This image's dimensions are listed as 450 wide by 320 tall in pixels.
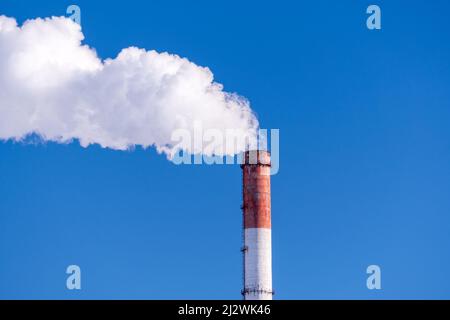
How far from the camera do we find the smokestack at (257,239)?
62.3m

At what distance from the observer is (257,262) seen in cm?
6247

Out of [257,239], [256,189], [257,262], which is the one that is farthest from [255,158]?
[257,262]

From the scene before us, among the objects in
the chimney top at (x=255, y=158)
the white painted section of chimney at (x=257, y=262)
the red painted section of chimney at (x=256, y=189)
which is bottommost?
the white painted section of chimney at (x=257, y=262)

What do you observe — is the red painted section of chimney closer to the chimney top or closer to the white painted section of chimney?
the chimney top

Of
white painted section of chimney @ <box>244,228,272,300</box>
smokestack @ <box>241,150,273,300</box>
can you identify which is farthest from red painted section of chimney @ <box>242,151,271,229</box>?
white painted section of chimney @ <box>244,228,272,300</box>

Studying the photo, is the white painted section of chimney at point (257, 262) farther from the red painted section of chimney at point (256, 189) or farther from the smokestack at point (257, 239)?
the red painted section of chimney at point (256, 189)

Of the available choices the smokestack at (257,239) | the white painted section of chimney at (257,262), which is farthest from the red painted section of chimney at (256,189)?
the white painted section of chimney at (257,262)

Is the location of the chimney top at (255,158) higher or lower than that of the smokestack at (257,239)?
higher

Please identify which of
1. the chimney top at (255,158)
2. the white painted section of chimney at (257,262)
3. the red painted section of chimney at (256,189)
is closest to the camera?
the white painted section of chimney at (257,262)

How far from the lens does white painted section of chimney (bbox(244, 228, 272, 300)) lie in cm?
6225
